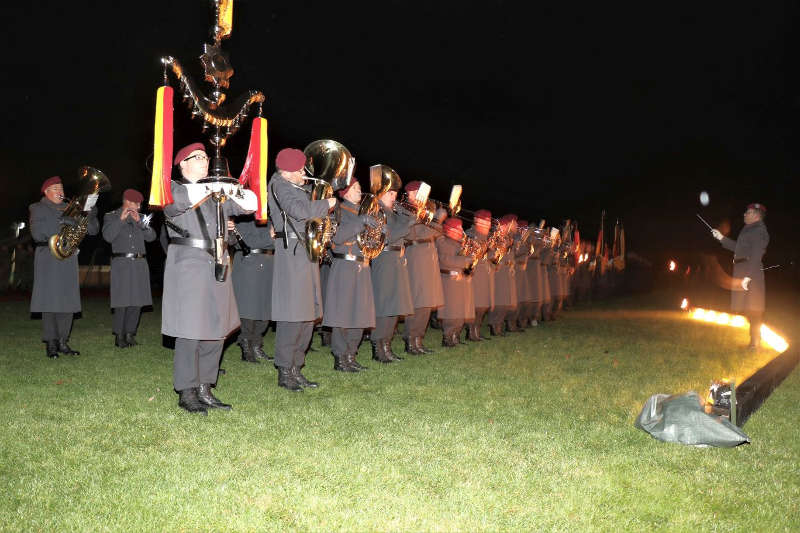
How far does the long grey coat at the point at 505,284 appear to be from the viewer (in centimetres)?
→ 1186

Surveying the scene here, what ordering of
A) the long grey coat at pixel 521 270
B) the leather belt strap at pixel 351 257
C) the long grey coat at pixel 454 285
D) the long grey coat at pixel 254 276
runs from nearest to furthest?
the leather belt strap at pixel 351 257
the long grey coat at pixel 254 276
the long grey coat at pixel 454 285
the long grey coat at pixel 521 270

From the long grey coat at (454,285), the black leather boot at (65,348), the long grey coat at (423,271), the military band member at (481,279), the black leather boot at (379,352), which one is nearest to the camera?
the black leather boot at (65,348)

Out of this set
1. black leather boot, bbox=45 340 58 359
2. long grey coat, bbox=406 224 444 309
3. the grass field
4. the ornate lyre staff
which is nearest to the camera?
the grass field

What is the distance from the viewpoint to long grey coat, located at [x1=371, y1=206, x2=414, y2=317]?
324 inches

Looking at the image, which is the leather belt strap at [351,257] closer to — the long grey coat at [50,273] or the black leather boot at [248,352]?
the black leather boot at [248,352]

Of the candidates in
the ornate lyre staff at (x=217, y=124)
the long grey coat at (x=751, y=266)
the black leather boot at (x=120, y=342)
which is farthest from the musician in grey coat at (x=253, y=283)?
the long grey coat at (x=751, y=266)

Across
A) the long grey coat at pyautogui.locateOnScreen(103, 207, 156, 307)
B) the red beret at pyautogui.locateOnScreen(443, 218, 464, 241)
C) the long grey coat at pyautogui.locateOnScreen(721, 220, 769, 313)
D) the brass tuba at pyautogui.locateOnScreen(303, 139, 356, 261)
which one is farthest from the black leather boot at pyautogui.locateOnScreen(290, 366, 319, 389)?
the long grey coat at pyautogui.locateOnScreen(721, 220, 769, 313)

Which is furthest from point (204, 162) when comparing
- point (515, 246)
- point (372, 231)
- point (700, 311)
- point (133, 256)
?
point (700, 311)

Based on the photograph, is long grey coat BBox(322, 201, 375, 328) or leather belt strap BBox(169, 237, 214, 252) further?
long grey coat BBox(322, 201, 375, 328)

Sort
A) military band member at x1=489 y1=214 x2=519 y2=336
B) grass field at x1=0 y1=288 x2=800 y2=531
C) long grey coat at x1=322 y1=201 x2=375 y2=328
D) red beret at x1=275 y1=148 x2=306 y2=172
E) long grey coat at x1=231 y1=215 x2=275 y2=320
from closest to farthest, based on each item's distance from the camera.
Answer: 1. grass field at x1=0 y1=288 x2=800 y2=531
2. red beret at x1=275 y1=148 x2=306 y2=172
3. long grey coat at x1=322 y1=201 x2=375 y2=328
4. long grey coat at x1=231 y1=215 x2=275 y2=320
5. military band member at x1=489 y1=214 x2=519 y2=336

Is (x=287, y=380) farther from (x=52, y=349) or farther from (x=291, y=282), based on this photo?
(x=52, y=349)

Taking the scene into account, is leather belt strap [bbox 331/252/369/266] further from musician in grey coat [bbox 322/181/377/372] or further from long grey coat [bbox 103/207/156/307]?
long grey coat [bbox 103/207/156/307]

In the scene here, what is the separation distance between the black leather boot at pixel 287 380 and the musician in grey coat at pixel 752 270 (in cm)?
741

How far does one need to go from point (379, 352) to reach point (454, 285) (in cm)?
217
